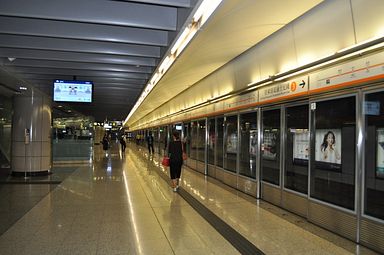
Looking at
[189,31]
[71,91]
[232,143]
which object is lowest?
[232,143]

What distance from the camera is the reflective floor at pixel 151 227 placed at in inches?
160

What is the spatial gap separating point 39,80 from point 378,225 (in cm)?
1150

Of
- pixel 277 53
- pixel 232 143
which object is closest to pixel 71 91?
pixel 232 143

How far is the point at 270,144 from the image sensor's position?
709cm

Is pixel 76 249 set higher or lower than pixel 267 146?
lower

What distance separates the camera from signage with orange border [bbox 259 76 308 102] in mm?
5625

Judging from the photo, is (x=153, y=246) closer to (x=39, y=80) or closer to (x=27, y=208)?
(x=27, y=208)

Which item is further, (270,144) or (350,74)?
(270,144)

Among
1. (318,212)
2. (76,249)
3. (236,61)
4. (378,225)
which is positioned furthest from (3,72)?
(378,225)

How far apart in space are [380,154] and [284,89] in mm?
2315

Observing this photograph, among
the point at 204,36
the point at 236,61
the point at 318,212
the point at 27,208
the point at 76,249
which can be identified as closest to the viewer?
the point at 76,249

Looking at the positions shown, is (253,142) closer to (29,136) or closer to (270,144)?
(270,144)

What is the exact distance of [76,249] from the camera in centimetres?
396

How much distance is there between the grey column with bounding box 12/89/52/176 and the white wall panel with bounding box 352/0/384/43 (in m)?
9.91
